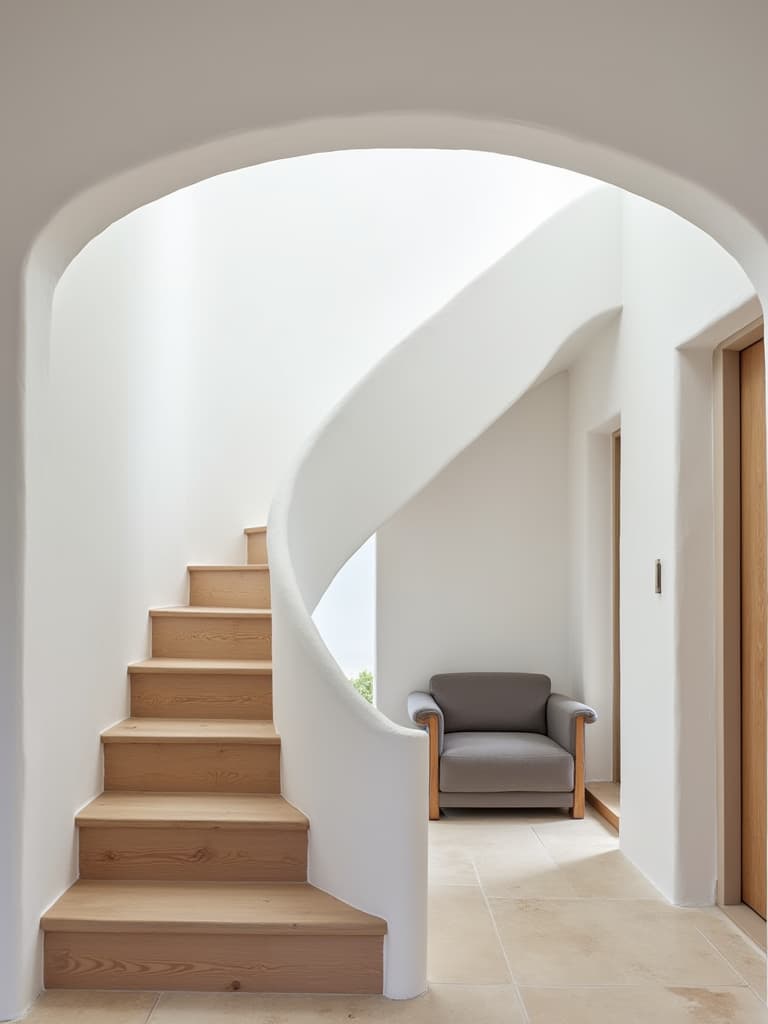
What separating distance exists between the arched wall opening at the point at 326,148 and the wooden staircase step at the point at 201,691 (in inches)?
56.4

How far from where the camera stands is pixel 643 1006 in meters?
2.84

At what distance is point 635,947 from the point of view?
10.9 ft

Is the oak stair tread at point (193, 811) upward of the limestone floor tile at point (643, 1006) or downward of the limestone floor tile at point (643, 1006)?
upward

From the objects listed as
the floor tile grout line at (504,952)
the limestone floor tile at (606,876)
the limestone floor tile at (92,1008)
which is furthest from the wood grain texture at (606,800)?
the limestone floor tile at (92,1008)

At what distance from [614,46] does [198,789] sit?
2.82m

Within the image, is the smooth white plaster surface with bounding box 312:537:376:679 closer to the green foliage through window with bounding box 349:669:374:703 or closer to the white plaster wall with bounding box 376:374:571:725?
the green foliage through window with bounding box 349:669:374:703

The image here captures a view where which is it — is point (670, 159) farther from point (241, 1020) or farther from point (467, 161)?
point (467, 161)

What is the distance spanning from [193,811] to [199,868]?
19 centimetres

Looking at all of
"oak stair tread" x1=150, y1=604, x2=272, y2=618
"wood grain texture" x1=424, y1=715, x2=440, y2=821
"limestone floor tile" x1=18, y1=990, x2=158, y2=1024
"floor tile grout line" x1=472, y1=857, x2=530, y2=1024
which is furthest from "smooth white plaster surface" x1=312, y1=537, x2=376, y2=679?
"limestone floor tile" x1=18, y1=990, x2=158, y2=1024

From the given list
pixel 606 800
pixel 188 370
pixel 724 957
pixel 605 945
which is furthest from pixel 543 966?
pixel 188 370

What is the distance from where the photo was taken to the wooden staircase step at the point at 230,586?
16.2 feet

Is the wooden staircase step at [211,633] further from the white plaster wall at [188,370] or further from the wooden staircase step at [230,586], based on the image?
the wooden staircase step at [230,586]

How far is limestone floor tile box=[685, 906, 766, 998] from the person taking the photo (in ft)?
10.1

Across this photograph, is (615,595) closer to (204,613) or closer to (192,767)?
(204,613)
